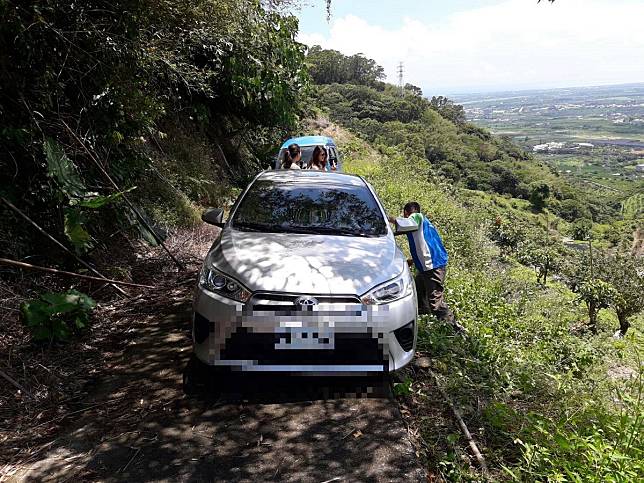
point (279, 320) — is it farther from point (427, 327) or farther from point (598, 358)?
point (598, 358)

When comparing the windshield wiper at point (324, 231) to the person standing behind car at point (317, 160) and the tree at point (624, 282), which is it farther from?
the tree at point (624, 282)

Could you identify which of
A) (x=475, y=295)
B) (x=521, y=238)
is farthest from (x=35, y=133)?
(x=521, y=238)

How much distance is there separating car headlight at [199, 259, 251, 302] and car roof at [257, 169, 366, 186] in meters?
1.70

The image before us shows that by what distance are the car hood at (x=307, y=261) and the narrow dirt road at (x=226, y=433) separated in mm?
761

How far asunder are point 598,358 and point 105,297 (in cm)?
608

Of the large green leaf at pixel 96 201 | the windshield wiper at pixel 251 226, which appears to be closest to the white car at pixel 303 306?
the windshield wiper at pixel 251 226

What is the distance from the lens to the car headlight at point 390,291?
3.28 m

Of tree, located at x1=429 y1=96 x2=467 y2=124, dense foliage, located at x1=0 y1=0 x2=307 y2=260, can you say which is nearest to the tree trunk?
dense foliage, located at x1=0 y1=0 x2=307 y2=260

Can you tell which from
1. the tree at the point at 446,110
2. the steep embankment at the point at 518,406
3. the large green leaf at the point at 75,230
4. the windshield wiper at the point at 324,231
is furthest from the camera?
the tree at the point at 446,110

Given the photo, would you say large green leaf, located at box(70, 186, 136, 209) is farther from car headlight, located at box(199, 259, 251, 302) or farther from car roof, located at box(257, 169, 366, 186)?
car roof, located at box(257, 169, 366, 186)

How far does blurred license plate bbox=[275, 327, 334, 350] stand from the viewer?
3133 mm

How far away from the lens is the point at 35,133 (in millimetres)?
4473

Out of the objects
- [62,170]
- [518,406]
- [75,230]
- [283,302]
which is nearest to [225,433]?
[283,302]

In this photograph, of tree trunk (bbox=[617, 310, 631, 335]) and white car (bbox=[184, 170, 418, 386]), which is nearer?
white car (bbox=[184, 170, 418, 386])
